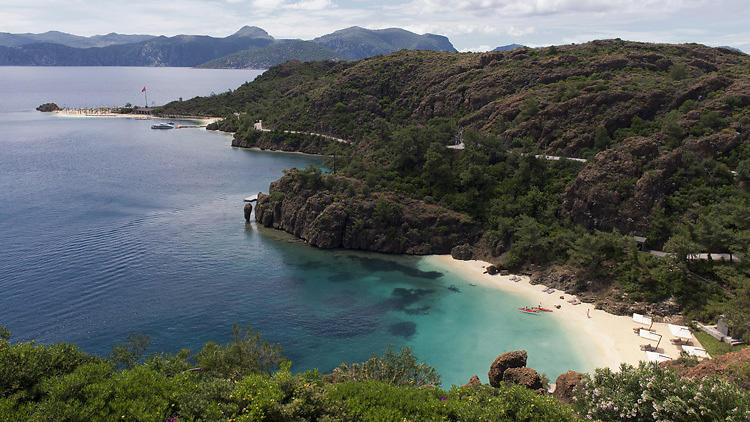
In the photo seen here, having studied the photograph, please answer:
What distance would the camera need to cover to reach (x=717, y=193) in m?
49.9

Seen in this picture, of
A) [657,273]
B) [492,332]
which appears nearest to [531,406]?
[492,332]

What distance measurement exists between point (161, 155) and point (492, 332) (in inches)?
4001

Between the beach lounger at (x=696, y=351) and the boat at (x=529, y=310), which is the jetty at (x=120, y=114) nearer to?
the boat at (x=529, y=310)

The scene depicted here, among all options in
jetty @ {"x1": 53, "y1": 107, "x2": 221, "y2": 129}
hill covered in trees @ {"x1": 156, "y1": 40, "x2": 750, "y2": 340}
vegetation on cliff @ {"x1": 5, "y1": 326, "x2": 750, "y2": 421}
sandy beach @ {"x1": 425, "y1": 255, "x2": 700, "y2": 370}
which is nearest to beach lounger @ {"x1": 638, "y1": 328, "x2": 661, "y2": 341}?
sandy beach @ {"x1": 425, "y1": 255, "x2": 700, "y2": 370}

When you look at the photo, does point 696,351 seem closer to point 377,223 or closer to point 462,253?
point 462,253

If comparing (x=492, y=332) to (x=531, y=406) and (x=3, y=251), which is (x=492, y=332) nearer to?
(x=531, y=406)

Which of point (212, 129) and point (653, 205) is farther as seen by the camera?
point (212, 129)

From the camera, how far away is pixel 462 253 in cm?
5641

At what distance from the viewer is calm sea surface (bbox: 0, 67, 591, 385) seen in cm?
3800

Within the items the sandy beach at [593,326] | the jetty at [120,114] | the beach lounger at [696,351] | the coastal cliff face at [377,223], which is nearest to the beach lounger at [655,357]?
the sandy beach at [593,326]

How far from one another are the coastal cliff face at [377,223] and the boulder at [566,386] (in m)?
29.0

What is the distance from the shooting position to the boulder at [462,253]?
2218 inches

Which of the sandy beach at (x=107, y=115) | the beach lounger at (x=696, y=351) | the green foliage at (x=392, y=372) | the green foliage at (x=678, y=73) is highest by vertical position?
the green foliage at (x=678, y=73)

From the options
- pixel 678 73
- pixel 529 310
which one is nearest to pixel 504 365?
pixel 529 310
